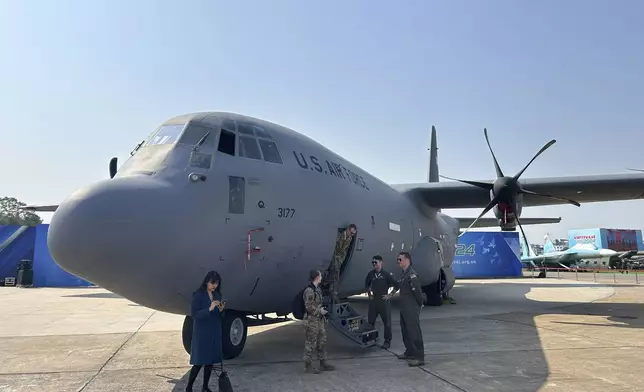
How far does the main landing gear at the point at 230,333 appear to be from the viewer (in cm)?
749

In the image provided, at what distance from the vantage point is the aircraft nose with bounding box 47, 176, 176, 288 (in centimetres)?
523

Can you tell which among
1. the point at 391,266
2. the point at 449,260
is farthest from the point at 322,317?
the point at 449,260

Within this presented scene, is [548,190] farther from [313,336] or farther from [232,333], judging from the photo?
[232,333]

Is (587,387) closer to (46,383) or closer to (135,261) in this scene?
(135,261)

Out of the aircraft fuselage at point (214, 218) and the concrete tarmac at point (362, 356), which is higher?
the aircraft fuselage at point (214, 218)

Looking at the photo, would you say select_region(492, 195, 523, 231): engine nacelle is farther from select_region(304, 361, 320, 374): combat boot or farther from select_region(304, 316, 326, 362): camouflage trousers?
select_region(304, 361, 320, 374): combat boot

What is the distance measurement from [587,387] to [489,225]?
22.3 metres

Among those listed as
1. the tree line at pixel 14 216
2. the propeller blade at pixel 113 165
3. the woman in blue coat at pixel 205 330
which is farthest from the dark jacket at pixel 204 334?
the tree line at pixel 14 216

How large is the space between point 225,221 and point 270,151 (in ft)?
6.21

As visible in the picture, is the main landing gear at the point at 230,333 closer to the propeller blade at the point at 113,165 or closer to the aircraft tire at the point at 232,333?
the aircraft tire at the point at 232,333

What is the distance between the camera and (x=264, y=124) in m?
8.52

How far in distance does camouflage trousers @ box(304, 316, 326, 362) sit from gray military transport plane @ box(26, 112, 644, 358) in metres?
1.06

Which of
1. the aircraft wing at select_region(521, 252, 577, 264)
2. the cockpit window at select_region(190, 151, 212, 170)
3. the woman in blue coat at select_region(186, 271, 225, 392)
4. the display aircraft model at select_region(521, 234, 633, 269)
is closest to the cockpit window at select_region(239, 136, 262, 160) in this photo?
the cockpit window at select_region(190, 151, 212, 170)

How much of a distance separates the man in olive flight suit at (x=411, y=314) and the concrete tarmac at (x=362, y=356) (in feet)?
0.84
